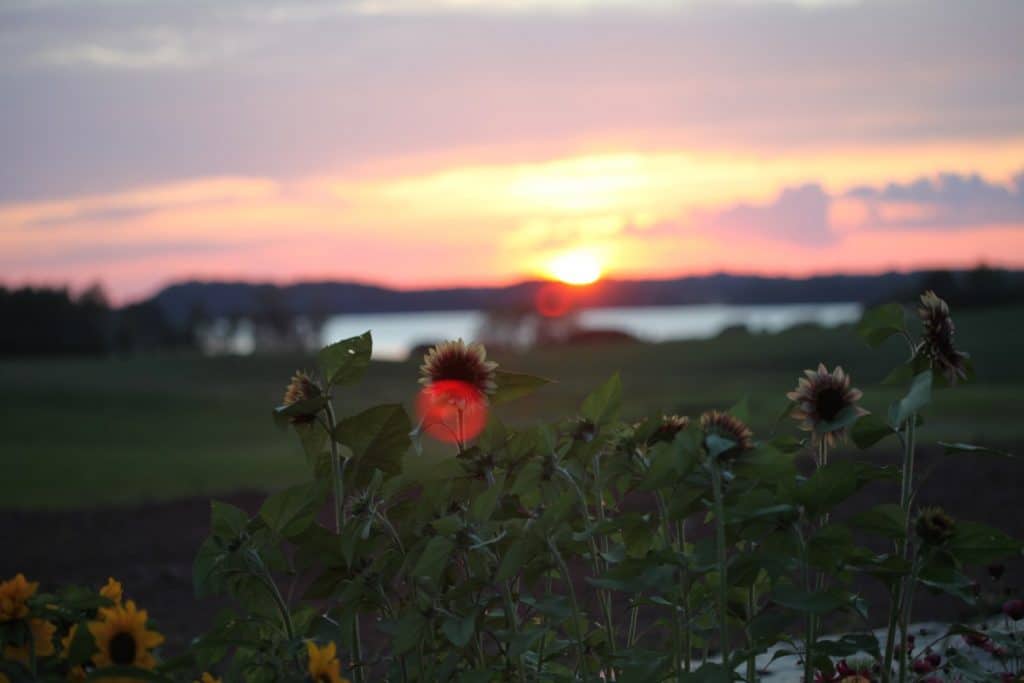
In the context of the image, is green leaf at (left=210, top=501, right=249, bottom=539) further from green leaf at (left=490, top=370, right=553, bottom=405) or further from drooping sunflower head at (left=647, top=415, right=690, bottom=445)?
drooping sunflower head at (left=647, top=415, right=690, bottom=445)

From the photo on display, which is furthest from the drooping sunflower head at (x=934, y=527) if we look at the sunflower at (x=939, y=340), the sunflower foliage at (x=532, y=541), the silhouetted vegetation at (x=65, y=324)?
the silhouetted vegetation at (x=65, y=324)

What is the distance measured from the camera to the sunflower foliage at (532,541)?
1.94 m

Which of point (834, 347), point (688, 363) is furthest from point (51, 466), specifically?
point (834, 347)

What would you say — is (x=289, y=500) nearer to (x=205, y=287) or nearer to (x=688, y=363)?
(x=688, y=363)

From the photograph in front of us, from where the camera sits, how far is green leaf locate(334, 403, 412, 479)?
2.18 meters

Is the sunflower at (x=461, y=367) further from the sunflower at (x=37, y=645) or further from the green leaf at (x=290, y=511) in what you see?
the sunflower at (x=37, y=645)

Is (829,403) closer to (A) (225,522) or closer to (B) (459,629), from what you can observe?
(B) (459,629)

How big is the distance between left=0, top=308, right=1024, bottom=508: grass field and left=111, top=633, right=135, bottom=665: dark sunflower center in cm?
115

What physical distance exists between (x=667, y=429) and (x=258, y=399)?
23203 mm

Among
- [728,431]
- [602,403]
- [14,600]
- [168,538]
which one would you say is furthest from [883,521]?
[168,538]

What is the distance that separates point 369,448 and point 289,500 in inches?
7.8

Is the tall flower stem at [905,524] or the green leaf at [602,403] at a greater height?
the green leaf at [602,403]

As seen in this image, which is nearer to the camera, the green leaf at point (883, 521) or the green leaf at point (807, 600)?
the green leaf at point (807, 600)

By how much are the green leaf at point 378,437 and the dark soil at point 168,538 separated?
3.95 meters
